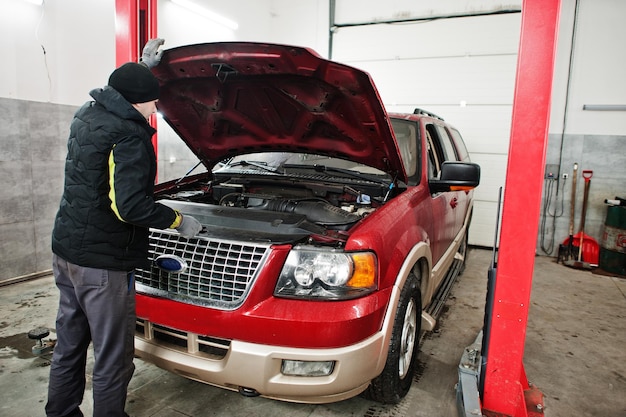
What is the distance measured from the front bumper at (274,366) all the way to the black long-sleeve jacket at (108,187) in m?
0.51

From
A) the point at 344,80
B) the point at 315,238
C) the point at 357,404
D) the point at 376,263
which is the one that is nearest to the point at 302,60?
the point at 344,80

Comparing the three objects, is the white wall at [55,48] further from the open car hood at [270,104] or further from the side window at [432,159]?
the side window at [432,159]

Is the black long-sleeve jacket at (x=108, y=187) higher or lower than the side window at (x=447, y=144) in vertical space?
lower

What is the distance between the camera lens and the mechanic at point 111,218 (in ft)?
5.71

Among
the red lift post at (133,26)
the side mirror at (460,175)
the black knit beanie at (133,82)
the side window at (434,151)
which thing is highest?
the red lift post at (133,26)

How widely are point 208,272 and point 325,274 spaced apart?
1.77ft

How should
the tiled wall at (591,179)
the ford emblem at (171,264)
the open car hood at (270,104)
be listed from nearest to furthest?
the ford emblem at (171,264) → the open car hood at (270,104) → the tiled wall at (591,179)

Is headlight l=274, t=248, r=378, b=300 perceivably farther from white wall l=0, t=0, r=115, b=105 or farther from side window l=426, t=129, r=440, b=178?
white wall l=0, t=0, r=115, b=105

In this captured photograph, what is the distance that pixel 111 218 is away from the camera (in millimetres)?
1806

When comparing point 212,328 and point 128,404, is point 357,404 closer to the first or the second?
point 212,328

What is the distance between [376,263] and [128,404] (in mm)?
1621

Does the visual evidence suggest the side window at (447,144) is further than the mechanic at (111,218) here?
Yes

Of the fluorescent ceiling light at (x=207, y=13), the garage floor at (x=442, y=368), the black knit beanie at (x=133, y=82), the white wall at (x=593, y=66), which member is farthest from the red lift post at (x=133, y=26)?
the white wall at (x=593, y=66)

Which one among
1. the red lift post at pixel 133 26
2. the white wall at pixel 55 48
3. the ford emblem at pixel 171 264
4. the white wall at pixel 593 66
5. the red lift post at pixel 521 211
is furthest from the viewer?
the white wall at pixel 593 66
